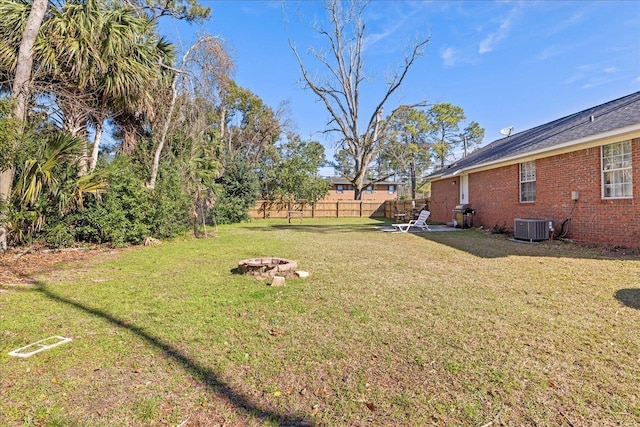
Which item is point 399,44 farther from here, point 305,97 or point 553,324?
point 553,324

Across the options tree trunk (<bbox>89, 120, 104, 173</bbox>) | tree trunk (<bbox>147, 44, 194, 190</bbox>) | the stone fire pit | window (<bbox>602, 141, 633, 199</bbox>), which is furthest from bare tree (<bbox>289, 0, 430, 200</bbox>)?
the stone fire pit

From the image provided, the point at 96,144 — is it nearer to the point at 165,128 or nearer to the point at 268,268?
the point at 165,128

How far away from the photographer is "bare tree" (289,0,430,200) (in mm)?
22312

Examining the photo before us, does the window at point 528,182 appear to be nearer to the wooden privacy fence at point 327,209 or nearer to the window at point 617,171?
the window at point 617,171

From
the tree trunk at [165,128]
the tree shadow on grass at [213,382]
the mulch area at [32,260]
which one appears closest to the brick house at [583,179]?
the tree shadow on grass at [213,382]

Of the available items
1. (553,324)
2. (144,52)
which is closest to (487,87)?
(144,52)

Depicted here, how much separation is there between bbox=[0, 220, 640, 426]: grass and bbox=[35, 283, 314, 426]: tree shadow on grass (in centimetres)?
1

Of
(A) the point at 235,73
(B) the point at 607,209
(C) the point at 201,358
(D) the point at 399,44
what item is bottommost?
(C) the point at 201,358

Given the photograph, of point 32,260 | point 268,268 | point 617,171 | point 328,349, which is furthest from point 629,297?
point 32,260

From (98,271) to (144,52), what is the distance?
6.41 m

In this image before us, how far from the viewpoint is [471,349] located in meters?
2.78

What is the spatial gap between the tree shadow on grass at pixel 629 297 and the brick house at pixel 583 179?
4.00m

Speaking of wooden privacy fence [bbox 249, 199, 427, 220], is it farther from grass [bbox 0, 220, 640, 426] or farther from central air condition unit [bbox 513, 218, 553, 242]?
grass [bbox 0, 220, 640, 426]

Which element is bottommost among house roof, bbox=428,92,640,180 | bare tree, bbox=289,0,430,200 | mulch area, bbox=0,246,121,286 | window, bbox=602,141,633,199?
mulch area, bbox=0,246,121,286
